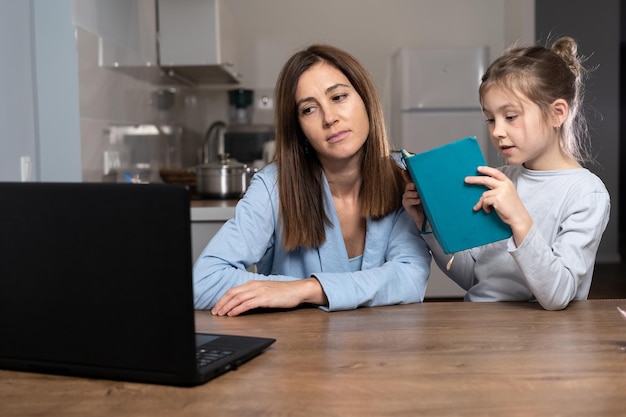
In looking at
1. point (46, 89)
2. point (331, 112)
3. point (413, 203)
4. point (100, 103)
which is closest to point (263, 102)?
point (100, 103)

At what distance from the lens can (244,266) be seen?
1732 millimetres

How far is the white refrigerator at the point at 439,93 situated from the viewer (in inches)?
205

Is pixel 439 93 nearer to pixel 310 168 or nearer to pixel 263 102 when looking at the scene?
pixel 263 102

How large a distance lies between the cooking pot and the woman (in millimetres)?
1462

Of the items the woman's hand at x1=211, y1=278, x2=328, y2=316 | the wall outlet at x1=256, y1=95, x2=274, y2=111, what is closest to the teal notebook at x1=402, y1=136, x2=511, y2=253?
the woman's hand at x1=211, y1=278, x2=328, y2=316

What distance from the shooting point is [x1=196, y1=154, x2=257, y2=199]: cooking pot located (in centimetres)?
330

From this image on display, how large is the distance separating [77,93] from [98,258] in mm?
1883

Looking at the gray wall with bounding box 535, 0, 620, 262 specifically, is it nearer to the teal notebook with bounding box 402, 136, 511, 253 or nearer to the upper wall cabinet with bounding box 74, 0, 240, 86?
the upper wall cabinet with bounding box 74, 0, 240, 86

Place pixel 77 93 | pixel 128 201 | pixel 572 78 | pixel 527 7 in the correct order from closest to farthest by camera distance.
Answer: pixel 128 201 < pixel 572 78 < pixel 77 93 < pixel 527 7

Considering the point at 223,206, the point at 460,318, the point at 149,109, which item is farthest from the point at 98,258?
the point at 149,109

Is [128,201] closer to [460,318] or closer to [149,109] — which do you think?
[460,318]

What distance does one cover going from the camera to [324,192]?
1.80 meters

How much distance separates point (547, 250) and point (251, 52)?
4727 mm

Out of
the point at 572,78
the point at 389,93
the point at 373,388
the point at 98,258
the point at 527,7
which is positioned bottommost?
the point at 373,388
